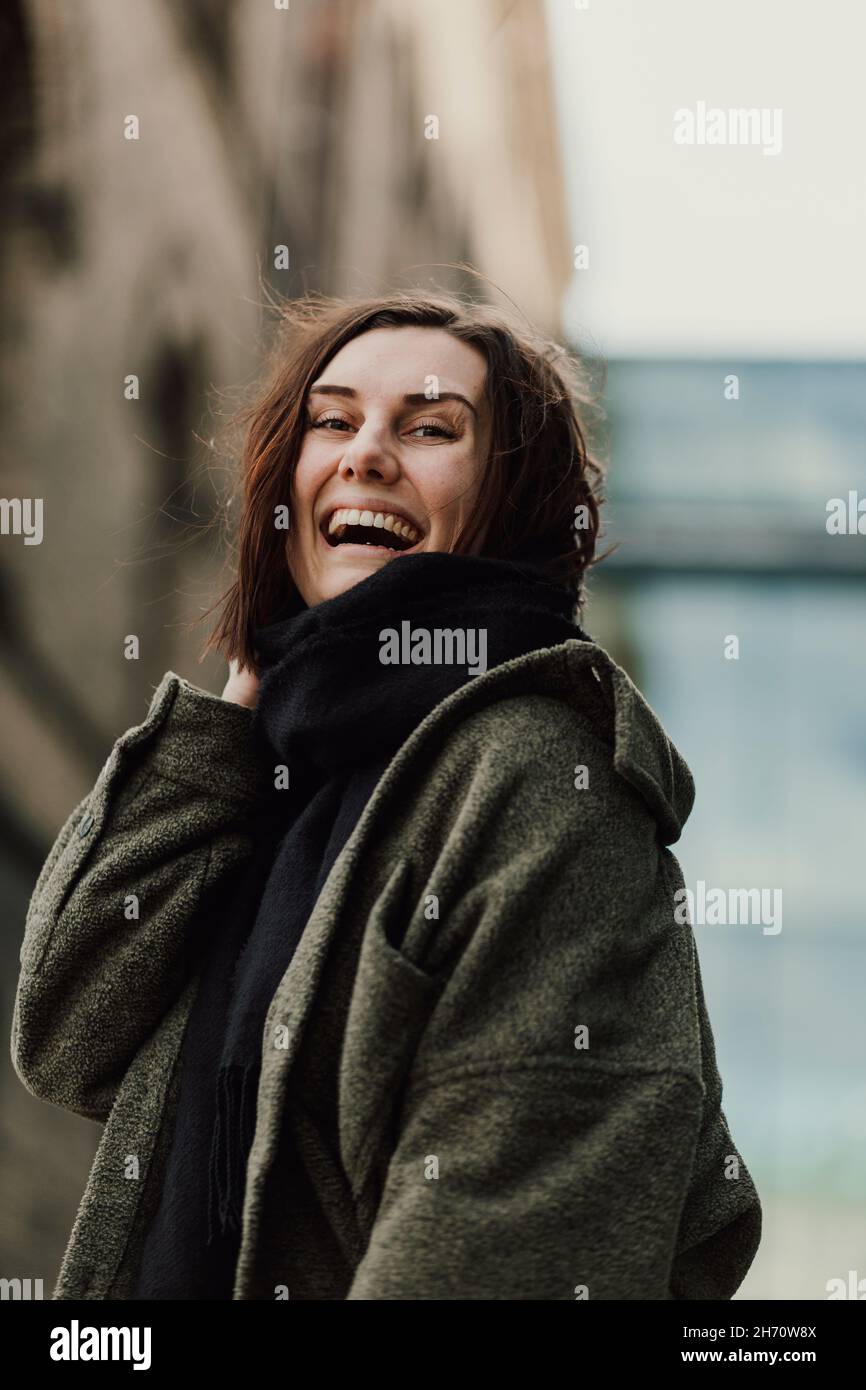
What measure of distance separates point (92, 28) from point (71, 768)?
1.90m

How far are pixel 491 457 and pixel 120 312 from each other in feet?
8.37

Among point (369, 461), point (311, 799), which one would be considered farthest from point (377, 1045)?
point (369, 461)

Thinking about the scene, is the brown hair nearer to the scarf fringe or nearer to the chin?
the chin

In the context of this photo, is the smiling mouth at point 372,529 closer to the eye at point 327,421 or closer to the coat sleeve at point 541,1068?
the eye at point 327,421

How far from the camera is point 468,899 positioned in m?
1.21

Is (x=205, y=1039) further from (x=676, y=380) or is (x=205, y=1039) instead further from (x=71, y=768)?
(x=676, y=380)

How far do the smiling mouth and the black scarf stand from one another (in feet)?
0.33

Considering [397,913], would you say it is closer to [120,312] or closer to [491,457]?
[491,457]

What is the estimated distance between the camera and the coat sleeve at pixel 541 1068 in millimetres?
1115

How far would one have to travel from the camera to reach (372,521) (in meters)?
1.48

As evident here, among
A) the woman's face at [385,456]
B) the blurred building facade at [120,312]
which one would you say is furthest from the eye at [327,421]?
the blurred building facade at [120,312]

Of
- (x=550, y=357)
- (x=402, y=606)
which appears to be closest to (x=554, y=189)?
(x=550, y=357)

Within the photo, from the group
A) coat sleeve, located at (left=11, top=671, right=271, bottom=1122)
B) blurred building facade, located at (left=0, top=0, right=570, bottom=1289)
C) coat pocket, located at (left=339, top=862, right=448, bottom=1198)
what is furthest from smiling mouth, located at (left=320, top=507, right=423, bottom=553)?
blurred building facade, located at (left=0, top=0, right=570, bottom=1289)

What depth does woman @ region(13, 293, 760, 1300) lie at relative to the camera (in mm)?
1156
